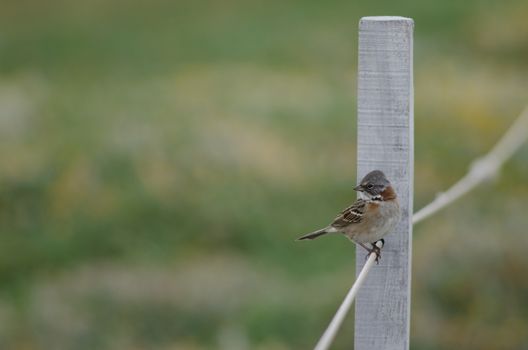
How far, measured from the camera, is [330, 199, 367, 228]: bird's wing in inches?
179

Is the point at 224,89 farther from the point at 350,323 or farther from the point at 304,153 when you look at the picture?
the point at 350,323

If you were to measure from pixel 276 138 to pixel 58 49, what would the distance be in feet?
20.7

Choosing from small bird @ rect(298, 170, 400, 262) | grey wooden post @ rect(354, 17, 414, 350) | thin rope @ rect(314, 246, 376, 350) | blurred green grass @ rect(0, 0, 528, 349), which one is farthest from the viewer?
blurred green grass @ rect(0, 0, 528, 349)

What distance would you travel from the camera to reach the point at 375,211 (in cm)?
420

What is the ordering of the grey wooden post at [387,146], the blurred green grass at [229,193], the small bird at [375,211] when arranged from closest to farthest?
the grey wooden post at [387,146] < the small bird at [375,211] < the blurred green grass at [229,193]

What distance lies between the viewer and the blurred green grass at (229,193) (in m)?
8.77

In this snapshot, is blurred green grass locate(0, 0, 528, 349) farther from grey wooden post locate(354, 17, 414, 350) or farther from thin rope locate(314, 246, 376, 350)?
thin rope locate(314, 246, 376, 350)

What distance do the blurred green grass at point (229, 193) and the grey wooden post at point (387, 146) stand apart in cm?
437

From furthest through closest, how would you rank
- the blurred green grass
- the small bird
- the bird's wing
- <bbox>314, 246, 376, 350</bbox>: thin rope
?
the blurred green grass
the bird's wing
the small bird
<bbox>314, 246, 376, 350</bbox>: thin rope

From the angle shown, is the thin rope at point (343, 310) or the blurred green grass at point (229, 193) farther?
the blurred green grass at point (229, 193)

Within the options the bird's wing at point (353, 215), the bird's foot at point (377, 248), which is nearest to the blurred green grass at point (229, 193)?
the bird's wing at point (353, 215)

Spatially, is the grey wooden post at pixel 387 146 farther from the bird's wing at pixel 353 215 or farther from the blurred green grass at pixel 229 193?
the blurred green grass at pixel 229 193

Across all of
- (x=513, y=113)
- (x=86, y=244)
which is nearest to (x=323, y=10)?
(x=513, y=113)

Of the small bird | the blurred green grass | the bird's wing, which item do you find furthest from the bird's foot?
the blurred green grass
